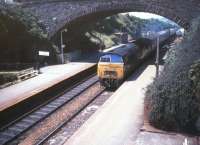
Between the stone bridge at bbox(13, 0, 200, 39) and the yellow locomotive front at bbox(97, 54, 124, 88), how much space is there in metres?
12.2

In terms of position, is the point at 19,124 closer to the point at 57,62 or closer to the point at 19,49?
the point at 19,49

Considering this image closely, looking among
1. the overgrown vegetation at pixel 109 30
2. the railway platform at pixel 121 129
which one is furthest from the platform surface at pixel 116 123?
the overgrown vegetation at pixel 109 30

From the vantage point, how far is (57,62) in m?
40.1

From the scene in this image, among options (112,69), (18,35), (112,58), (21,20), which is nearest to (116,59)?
(112,58)

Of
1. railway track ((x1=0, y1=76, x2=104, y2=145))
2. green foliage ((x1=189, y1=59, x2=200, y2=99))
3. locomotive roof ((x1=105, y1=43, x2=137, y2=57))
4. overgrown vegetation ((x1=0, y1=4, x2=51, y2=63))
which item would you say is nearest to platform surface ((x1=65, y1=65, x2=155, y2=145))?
railway track ((x1=0, y1=76, x2=104, y2=145))

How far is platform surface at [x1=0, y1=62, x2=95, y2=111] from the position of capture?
2196 centimetres

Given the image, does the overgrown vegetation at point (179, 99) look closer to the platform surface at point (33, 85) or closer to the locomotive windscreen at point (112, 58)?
the platform surface at point (33, 85)

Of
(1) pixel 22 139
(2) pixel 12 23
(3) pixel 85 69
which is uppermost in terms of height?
(2) pixel 12 23

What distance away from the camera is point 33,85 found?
26.6m

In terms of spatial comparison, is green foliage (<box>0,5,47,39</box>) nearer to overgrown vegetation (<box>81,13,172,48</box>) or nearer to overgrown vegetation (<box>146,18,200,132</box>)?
overgrown vegetation (<box>81,13,172,48</box>)

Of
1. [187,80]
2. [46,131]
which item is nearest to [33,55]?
[46,131]

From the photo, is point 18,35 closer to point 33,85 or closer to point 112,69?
point 33,85

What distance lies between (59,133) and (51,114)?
333 centimetres

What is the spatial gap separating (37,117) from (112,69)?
9.13 metres
